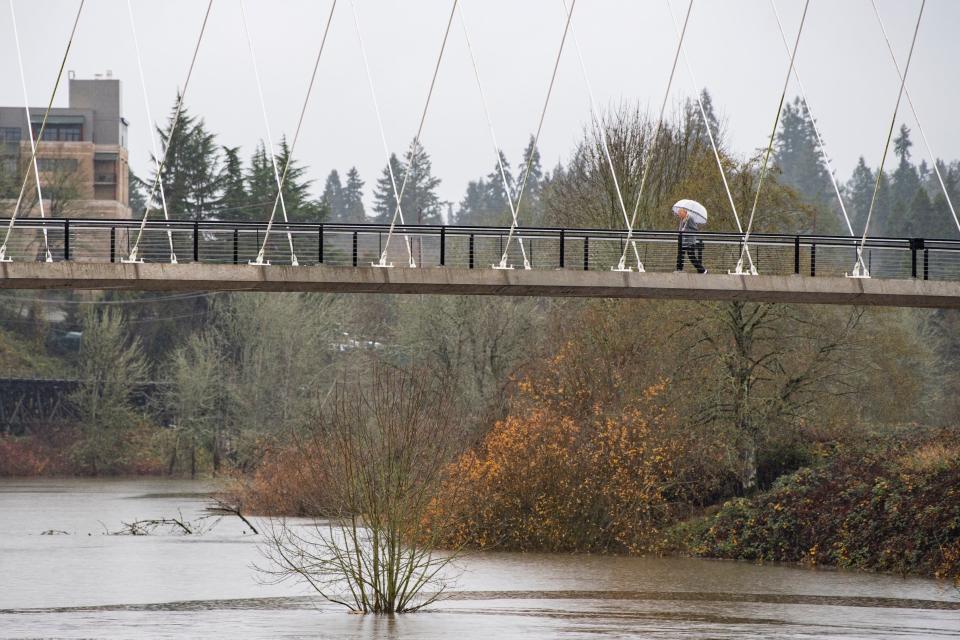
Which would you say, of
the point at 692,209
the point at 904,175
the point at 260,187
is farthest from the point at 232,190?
the point at 904,175

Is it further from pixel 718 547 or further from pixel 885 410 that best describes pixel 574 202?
pixel 718 547

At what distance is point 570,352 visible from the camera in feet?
159

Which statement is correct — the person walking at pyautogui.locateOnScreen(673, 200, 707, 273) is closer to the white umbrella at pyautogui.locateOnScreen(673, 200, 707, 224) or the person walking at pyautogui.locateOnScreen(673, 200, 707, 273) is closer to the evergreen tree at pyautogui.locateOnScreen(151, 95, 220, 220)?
the white umbrella at pyautogui.locateOnScreen(673, 200, 707, 224)

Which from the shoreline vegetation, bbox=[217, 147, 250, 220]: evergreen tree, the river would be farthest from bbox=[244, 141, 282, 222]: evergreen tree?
the river

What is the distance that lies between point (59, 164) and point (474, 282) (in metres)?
70.4

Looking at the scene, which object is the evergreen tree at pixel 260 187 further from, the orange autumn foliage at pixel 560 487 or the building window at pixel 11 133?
the orange autumn foliage at pixel 560 487

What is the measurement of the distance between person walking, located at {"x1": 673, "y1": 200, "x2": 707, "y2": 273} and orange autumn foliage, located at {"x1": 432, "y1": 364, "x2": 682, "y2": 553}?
665cm

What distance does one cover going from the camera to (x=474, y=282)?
38500 mm

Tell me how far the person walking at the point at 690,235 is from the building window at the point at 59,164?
66240 mm

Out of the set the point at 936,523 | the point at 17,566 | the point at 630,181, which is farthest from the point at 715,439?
the point at 17,566

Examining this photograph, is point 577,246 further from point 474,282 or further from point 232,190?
point 232,190

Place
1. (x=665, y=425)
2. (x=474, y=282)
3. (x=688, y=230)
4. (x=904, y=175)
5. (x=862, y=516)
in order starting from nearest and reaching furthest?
(x=474, y=282), (x=688, y=230), (x=862, y=516), (x=665, y=425), (x=904, y=175)

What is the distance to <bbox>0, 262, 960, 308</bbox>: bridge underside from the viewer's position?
37.4 metres

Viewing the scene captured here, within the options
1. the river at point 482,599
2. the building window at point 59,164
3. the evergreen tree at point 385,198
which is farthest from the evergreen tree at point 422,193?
the river at point 482,599
